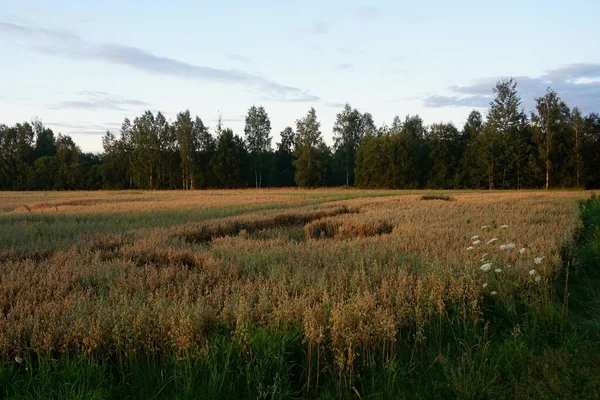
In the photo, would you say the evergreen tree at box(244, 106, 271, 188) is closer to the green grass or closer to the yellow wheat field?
the green grass

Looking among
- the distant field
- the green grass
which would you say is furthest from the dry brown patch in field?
the distant field

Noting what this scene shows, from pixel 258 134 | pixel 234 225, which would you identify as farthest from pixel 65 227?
pixel 258 134

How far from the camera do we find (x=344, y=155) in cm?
7962

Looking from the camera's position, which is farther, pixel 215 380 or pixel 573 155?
pixel 573 155

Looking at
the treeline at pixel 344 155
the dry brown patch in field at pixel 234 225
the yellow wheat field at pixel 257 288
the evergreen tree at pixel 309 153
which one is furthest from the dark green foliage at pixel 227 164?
the yellow wheat field at pixel 257 288

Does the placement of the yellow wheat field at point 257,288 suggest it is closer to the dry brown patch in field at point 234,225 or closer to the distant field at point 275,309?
the distant field at point 275,309

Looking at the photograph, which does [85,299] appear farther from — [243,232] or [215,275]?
[243,232]

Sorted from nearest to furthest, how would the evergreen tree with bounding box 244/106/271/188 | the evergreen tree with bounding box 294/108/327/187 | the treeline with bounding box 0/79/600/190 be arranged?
the treeline with bounding box 0/79/600/190 < the evergreen tree with bounding box 294/108/327/187 < the evergreen tree with bounding box 244/106/271/188

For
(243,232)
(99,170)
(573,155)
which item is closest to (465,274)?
(243,232)

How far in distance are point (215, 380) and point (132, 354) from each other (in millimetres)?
1030

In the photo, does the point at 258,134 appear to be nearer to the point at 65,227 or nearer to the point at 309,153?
the point at 309,153

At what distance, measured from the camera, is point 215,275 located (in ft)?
22.2

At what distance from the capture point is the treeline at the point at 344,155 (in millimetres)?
56656

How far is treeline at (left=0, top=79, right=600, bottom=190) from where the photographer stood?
56.7 meters
